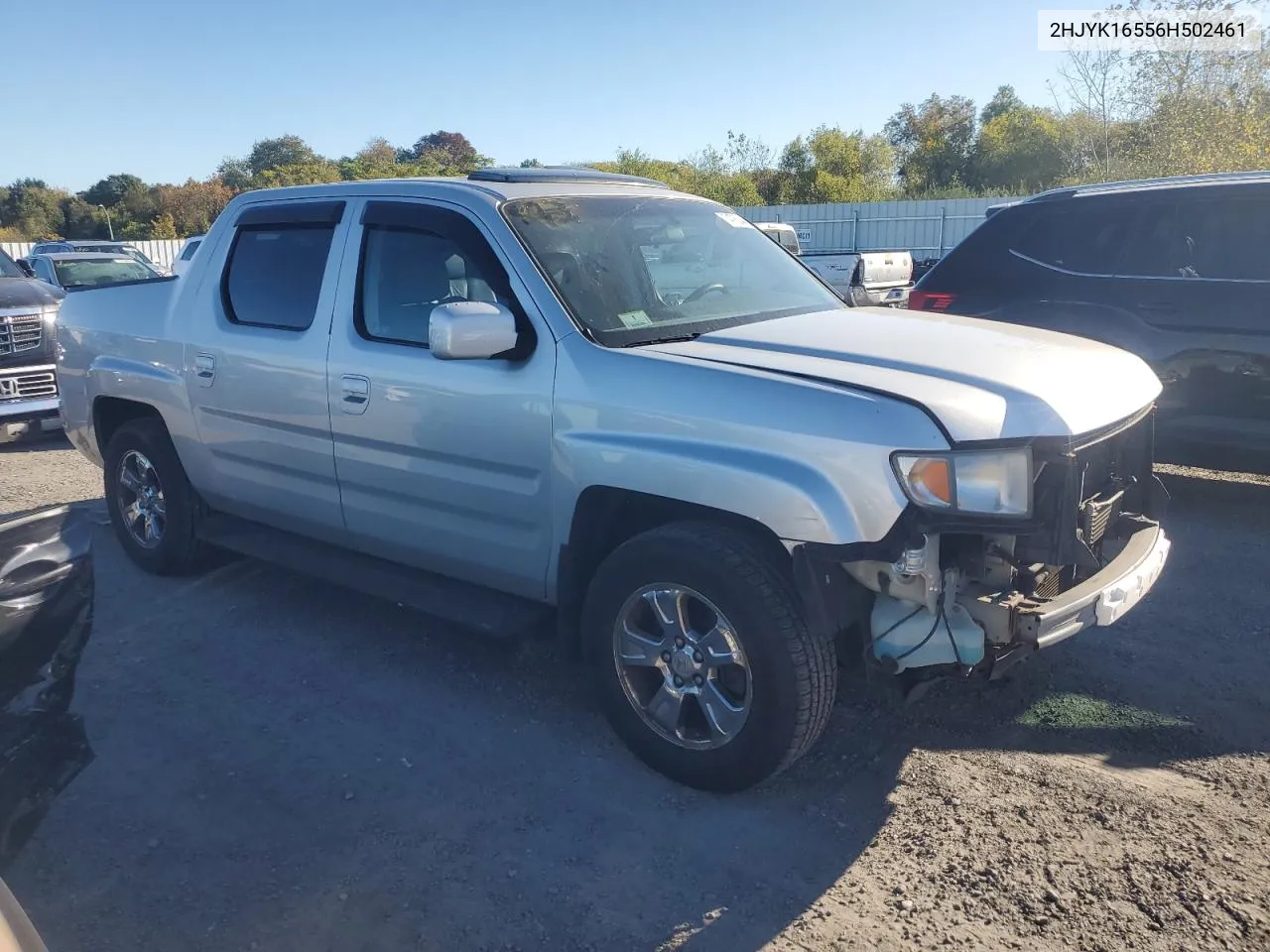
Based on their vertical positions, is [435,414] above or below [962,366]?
below

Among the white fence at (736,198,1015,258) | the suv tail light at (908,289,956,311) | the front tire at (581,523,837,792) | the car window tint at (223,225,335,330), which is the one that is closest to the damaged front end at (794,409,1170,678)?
the front tire at (581,523,837,792)

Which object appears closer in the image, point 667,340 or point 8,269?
point 667,340

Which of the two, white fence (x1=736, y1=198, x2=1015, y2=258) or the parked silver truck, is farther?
white fence (x1=736, y1=198, x2=1015, y2=258)

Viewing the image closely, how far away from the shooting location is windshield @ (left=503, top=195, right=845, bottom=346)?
12.7 ft

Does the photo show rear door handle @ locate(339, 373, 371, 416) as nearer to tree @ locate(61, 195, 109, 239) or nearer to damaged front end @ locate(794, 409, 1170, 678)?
damaged front end @ locate(794, 409, 1170, 678)

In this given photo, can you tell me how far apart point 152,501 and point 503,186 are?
288cm

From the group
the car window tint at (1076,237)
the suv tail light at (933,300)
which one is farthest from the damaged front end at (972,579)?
the suv tail light at (933,300)

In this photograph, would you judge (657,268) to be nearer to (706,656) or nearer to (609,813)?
(706,656)

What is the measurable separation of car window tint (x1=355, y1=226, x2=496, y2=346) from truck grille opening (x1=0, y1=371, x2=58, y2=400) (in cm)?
635

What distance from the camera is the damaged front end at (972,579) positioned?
9.68 feet

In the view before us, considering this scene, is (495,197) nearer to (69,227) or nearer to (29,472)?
(29,472)

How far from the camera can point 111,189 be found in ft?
221

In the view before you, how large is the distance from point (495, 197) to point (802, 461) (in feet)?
6.07

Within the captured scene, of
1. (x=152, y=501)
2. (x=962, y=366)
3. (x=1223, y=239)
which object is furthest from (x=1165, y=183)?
(x=152, y=501)
